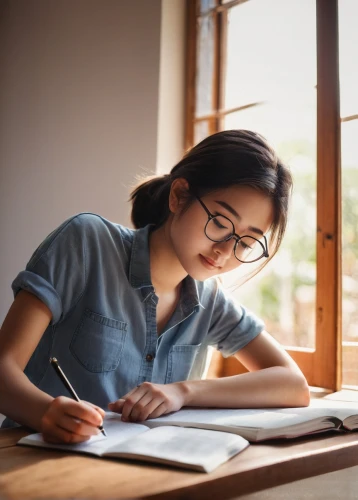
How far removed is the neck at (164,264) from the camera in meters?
1.65

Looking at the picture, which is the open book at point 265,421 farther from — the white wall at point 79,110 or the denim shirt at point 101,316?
the white wall at point 79,110

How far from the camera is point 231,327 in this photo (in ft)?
5.83

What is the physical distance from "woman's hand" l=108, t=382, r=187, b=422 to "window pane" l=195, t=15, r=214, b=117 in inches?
69.2

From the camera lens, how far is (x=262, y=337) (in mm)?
1754

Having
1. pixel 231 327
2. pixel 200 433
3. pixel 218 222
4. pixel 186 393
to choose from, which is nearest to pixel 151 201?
pixel 218 222

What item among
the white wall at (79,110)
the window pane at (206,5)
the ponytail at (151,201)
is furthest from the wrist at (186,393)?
the window pane at (206,5)

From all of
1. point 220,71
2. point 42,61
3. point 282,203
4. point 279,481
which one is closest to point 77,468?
point 279,481

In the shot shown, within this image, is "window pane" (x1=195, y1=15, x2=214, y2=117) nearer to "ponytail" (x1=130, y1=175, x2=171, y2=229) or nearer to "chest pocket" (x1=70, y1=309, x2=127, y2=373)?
"ponytail" (x1=130, y1=175, x2=171, y2=229)

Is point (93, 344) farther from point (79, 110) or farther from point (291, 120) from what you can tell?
point (79, 110)

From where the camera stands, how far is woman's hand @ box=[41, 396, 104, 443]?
Result: 1001 mm

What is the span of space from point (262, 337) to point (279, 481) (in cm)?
84

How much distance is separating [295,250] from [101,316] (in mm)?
1076

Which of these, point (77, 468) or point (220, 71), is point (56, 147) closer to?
point (220, 71)

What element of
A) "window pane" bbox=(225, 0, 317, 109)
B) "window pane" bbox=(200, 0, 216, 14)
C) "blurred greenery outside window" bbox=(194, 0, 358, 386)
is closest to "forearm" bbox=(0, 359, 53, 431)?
"blurred greenery outside window" bbox=(194, 0, 358, 386)
